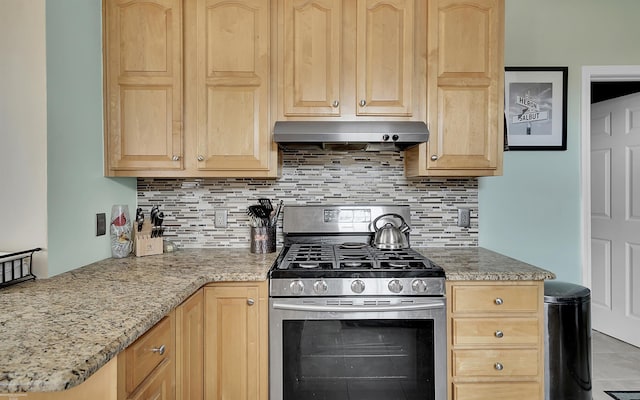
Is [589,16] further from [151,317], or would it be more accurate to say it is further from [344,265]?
[151,317]

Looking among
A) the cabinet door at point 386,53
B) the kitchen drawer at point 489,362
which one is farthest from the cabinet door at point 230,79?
the kitchen drawer at point 489,362

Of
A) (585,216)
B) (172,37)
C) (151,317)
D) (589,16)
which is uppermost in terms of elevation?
(589,16)

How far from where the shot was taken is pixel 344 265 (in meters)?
1.68

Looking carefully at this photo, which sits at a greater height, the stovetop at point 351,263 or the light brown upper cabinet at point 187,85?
the light brown upper cabinet at point 187,85

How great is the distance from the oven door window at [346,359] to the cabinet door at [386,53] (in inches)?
42.4

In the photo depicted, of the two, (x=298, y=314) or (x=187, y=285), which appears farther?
(x=298, y=314)

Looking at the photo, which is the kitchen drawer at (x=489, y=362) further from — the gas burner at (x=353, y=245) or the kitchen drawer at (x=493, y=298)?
the gas burner at (x=353, y=245)

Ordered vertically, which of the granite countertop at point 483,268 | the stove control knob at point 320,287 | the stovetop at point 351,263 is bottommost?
the stove control knob at point 320,287

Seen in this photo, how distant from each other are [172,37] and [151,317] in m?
1.48

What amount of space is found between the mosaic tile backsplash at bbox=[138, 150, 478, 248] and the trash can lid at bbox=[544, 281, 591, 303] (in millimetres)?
568

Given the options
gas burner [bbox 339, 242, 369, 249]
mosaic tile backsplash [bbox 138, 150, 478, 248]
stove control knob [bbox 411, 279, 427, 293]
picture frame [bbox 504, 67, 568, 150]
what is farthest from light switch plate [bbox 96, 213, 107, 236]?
picture frame [bbox 504, 67, 568, 150]

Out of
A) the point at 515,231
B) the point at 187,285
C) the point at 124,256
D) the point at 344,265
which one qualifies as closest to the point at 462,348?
the point at 344,265

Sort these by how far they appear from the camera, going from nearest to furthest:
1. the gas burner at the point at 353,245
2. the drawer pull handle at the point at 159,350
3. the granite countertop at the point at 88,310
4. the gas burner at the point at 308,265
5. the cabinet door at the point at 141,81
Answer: the granite countertop at the point at 88,310 → the drawer pull handle at the point at 159,350 → the gas burner at the point at 308,265 → the cabinet door at the point at 141,81 → the gas burner at the point at 353,245

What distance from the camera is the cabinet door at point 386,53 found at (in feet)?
6.25
